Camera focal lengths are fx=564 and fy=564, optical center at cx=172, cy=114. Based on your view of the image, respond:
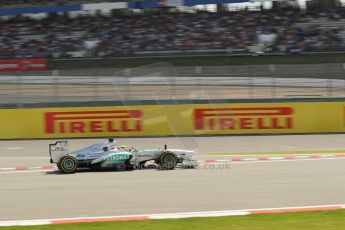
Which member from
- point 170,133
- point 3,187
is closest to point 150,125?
point 170,133

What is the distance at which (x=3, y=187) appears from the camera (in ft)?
33.6

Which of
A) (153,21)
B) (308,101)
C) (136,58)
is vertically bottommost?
(308,101)

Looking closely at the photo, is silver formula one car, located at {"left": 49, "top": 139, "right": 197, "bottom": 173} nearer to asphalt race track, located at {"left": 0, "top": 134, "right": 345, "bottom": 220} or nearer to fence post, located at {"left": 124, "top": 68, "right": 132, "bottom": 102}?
asphalt race track, located at {"left": 0, "top": 134, "right": 345, "bottom": 220}

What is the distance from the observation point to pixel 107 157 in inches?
460

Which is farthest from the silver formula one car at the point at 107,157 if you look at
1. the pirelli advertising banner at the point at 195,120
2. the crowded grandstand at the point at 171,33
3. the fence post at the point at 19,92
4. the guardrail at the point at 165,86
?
the crowded grandstand at the point at 171,33

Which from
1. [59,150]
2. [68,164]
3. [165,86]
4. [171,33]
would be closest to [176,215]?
[68,164]

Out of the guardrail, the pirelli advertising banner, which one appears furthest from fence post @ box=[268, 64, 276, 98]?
the pirelli advertising banner

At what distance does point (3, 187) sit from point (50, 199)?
165 centimetres

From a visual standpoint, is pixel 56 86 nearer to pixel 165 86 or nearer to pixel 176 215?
pixel 165 86

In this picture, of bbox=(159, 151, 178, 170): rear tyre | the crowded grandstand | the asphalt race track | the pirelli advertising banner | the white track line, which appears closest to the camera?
the white track line

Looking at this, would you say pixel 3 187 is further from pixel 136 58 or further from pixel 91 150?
pixel 136 58

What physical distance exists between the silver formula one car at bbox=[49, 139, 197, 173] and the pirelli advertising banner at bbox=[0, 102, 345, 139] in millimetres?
7223

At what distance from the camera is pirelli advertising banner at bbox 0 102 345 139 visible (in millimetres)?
19031

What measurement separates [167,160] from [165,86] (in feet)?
26.3
